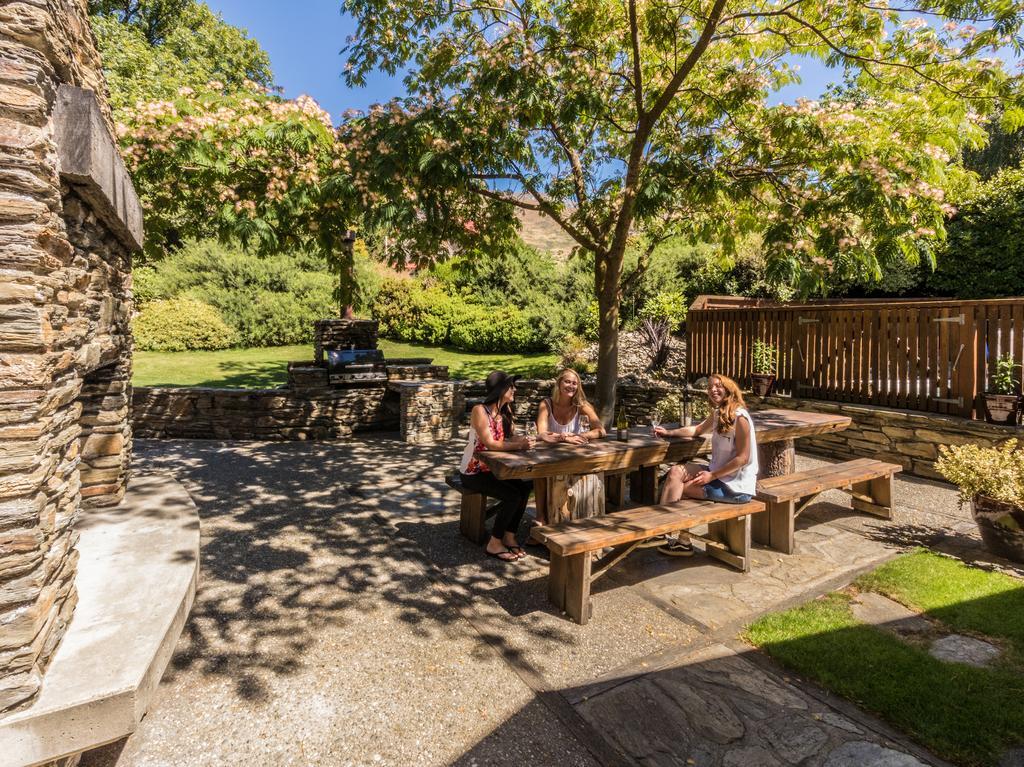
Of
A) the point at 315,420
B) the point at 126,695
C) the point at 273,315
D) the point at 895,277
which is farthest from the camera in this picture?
the point at 273,315

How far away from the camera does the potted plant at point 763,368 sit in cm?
911

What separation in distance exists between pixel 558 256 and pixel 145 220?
12919 mm

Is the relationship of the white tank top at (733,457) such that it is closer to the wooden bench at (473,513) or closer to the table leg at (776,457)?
the table leg at (776,457)

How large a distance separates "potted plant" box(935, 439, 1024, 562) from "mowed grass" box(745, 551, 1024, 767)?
1.47 feet

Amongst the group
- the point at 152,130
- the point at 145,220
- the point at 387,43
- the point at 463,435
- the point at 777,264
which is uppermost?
the point at 387,43

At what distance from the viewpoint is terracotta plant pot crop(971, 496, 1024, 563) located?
14.6 ft

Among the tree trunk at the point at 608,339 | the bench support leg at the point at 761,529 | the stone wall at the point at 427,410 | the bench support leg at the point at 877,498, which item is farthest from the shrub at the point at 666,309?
the bench support leg at the point at 761,529

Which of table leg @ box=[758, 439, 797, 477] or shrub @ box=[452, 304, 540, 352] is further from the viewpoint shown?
shrub @ box=[452, 304, 540, 352]

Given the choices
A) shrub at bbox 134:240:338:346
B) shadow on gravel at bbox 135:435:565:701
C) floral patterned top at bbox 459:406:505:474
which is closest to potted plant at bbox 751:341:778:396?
shadow on gravel at bbox 135:435:565:701

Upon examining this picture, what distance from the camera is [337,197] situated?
7.13 m

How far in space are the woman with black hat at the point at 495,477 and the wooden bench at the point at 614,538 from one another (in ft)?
2.64

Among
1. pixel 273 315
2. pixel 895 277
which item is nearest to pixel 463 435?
pixel 273 315

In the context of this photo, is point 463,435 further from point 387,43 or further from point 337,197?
point 387,43

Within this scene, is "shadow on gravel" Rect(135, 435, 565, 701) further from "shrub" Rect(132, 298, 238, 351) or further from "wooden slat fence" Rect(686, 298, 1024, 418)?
"shrub" Rect(132, 298, 238, 351)
